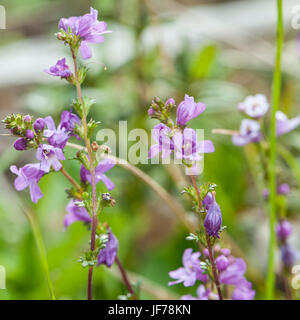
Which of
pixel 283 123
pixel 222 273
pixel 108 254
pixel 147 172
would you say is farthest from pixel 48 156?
pixel 147 172

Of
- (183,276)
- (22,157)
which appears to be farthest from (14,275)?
(22,157)

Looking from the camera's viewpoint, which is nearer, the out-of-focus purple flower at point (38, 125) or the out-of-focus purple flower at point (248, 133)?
the out-of-focus purple flower at point (38, 125)

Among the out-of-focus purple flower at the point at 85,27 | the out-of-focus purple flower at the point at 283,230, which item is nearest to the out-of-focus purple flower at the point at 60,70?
the out-of-focus purple flower at the point at 85,27

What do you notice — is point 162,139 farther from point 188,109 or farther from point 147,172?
point 147,172

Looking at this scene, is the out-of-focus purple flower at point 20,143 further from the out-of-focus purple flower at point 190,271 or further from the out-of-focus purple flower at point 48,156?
the out-of-focus purple flower at point 190,271

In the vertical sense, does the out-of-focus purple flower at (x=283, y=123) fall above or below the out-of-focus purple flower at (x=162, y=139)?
above

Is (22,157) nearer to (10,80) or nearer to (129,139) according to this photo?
(10,80)
